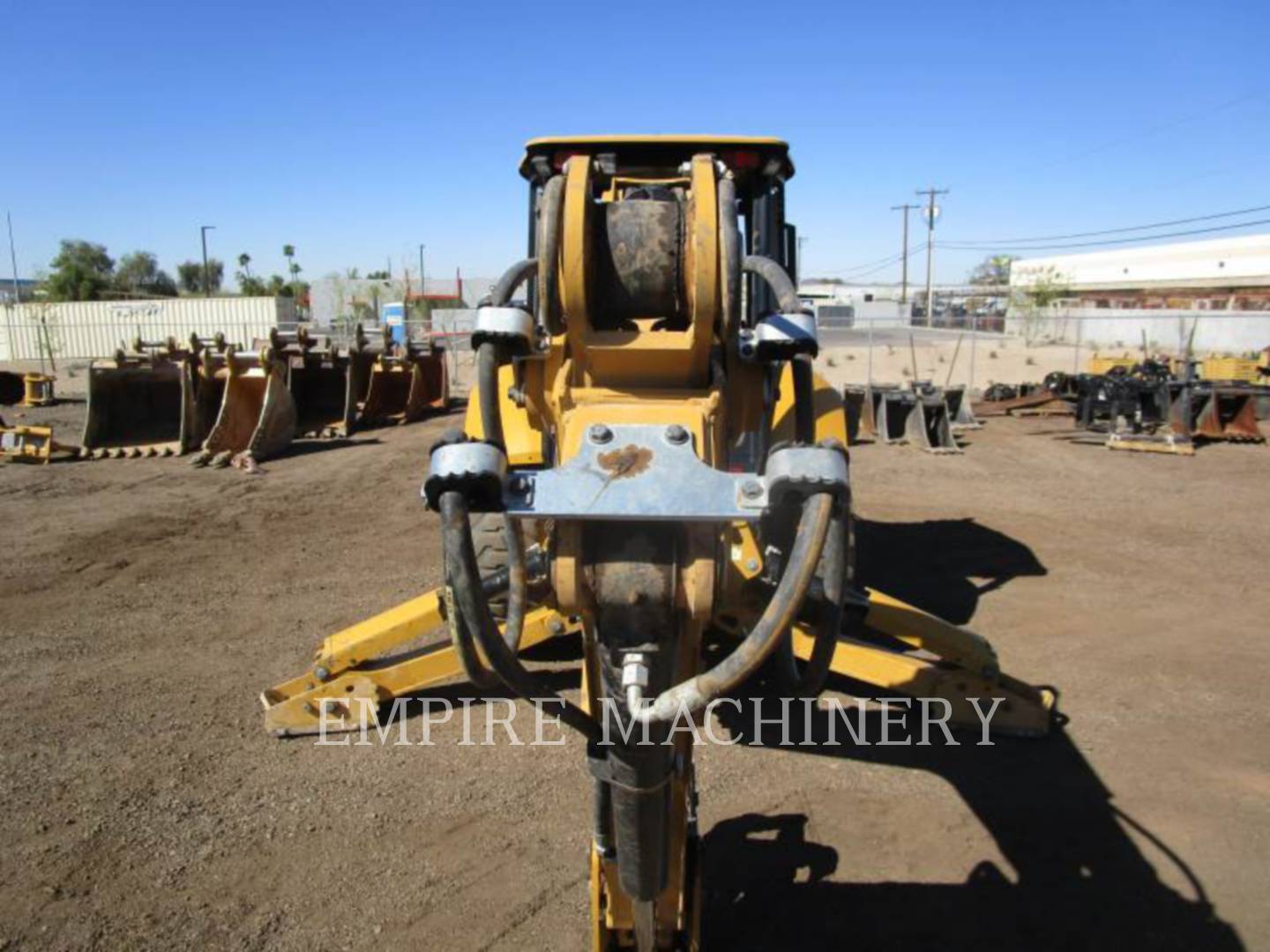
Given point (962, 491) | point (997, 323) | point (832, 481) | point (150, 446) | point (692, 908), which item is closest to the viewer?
point (832, 481)

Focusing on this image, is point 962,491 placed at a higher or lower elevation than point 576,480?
lower

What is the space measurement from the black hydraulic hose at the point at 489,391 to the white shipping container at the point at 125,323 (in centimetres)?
2885

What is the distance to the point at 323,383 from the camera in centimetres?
1372

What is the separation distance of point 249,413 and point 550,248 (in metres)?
10.3

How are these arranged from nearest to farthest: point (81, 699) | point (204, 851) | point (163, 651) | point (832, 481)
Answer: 1. point (832, 481)
2. point (204, 851)
3. point (81, 699)
4. point (163, 651)

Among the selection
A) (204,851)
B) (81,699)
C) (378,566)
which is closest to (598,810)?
(204,851)

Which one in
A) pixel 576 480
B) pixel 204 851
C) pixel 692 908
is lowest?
pixel 204 851

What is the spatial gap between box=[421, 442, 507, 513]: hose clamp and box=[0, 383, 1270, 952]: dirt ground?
77.7 inches

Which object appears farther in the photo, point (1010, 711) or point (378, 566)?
point (378, 566)

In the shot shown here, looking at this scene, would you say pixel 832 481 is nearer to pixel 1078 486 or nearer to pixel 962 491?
pixel 962 491

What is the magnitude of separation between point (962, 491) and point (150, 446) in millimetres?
9467

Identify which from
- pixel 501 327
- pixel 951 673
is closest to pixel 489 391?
pixel 501 327

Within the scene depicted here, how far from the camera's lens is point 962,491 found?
971 centimetres

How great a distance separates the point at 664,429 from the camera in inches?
70.7
